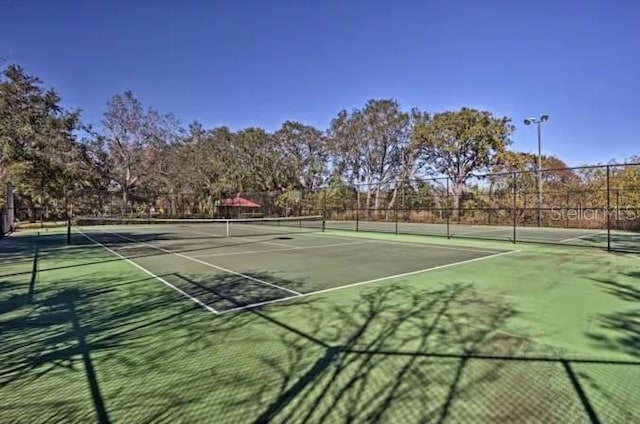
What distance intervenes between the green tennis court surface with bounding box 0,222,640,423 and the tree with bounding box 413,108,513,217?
73.5 ft

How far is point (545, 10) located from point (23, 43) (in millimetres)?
21429

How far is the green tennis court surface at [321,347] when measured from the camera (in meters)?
2.55

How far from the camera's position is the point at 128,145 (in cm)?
3250

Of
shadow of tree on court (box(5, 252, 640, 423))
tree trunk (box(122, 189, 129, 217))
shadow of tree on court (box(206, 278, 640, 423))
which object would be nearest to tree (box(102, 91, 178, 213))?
tree trunk (box(122, 189, 129, 217))

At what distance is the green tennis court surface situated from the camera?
2.55 m

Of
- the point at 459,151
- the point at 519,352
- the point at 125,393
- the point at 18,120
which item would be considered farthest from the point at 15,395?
the point at 459,151

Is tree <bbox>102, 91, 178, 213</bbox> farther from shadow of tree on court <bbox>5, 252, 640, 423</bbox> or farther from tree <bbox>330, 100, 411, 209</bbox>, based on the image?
shadow of tree on court <bbox>5, 252, 640, 423</bbox>

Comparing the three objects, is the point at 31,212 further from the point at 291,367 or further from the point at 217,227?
the point at 291,367

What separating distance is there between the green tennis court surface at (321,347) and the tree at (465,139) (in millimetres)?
22404

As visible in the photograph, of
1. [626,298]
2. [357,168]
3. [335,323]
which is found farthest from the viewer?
[357,168]

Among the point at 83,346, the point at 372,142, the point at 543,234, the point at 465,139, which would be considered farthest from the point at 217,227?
the point at 83,346

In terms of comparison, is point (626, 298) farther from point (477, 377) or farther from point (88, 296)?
point (88, 296)

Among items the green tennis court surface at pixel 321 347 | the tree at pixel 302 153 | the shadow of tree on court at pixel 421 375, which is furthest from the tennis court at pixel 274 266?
the tree at pixel 302 153

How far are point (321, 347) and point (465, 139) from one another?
28.0 metres
